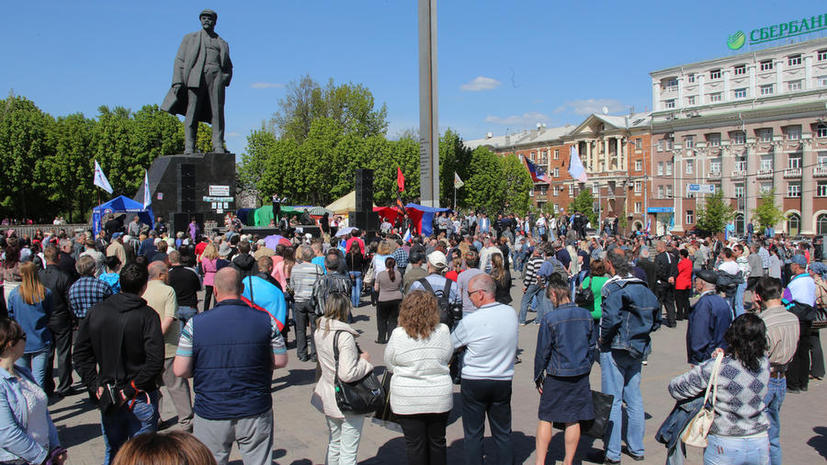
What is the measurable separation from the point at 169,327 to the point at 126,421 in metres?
1.60

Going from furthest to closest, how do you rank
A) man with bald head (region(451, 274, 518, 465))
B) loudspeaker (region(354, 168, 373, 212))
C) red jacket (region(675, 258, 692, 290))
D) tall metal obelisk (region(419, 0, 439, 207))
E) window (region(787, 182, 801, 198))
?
window (region(787, 182, 801, 198)) → tall metal obelisk (region(419, 0, 439, 207)) → loudspeaker (region(354, 168, 373, 212)) → red jacket (region(675, 258, 692, 290)) → man with bald head (region(451, 274, 518, 465))

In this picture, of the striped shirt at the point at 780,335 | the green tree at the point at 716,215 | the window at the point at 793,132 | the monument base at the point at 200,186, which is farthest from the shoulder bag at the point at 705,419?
the window at the point at 793,132

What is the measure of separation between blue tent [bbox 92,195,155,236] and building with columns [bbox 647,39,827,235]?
49.9 m

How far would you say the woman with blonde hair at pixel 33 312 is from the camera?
6449 mm

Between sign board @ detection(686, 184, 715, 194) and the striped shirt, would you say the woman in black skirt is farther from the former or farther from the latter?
sign board @ detection(686, 184, 715, 194)

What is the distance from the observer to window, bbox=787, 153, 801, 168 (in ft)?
211

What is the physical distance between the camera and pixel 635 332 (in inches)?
220

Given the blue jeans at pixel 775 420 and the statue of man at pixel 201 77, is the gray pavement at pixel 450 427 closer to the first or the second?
the blue jeans at pixel 775 420

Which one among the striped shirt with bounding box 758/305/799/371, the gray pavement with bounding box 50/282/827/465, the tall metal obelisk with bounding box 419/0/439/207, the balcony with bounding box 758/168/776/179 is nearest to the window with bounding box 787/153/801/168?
the balcony with bounding box 758/168/776/179

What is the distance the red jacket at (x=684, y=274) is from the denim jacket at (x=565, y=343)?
9280mm

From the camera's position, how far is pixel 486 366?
4.82 m

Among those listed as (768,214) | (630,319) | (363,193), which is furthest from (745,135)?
(630,319)

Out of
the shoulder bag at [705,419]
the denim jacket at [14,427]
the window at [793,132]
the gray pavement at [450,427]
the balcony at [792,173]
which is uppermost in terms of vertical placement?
the window at [793,132]

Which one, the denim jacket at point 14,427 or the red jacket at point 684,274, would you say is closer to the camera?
the denim jacket at point 14,427
